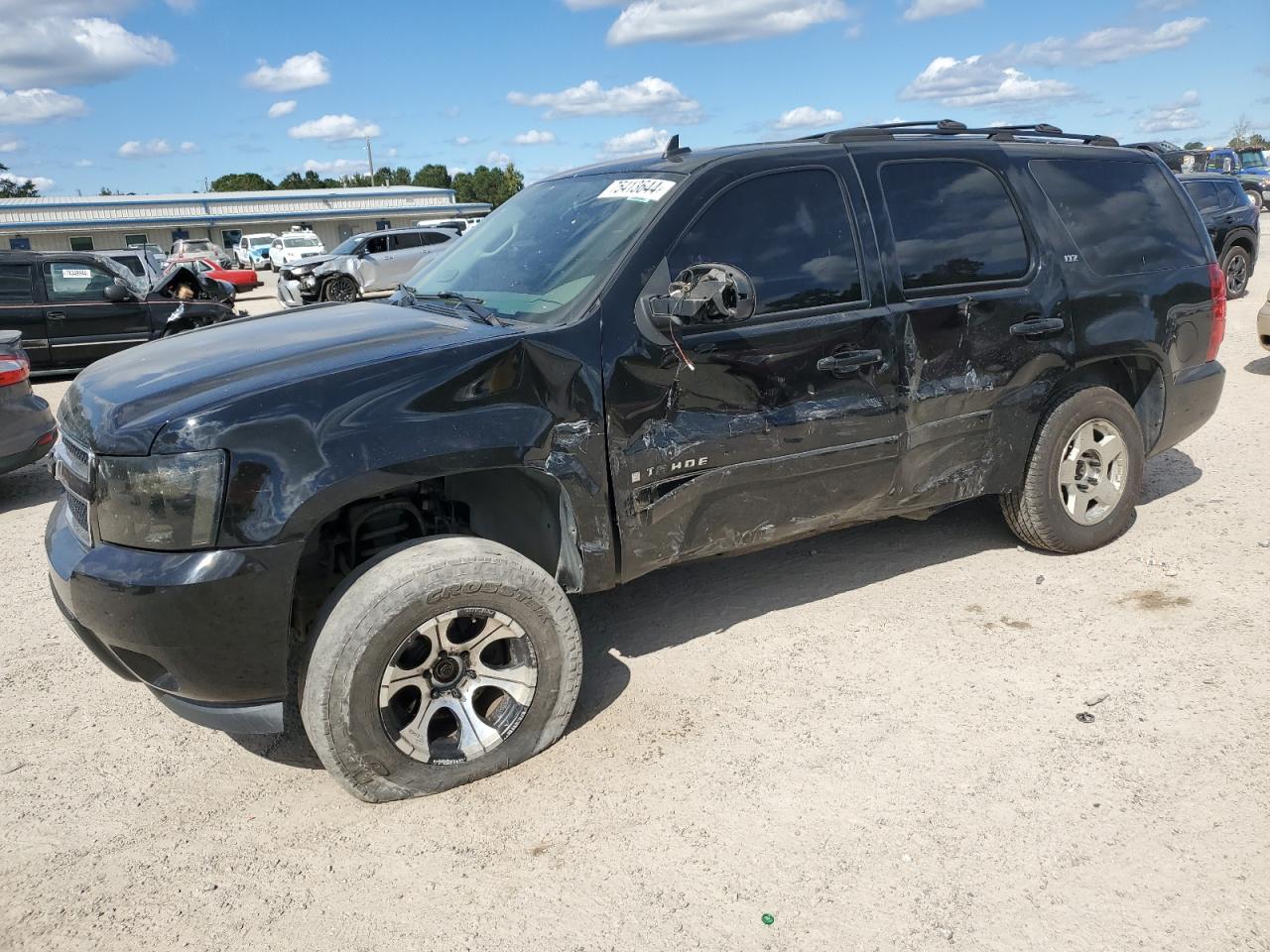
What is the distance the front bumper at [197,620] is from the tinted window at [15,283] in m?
10.9

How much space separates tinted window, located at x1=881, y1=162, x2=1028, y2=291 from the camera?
13.2 feet

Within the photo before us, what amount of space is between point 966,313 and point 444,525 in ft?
7.73

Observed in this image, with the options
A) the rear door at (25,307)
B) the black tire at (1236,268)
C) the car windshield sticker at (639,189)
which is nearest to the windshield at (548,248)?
the car windshield sticker at (639,189)

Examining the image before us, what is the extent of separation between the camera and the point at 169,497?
2779 millimetres

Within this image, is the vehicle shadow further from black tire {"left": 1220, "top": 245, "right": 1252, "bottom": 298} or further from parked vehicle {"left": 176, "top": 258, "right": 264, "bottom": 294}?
parked vehicle {"left": 176, "top": 258, "right": 264, "bottom": 294}

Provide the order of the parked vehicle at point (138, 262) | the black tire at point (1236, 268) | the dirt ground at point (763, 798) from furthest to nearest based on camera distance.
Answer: the parked vehicle at point (138, 262)
the black tire at point (1236, 268)
the dirt ground at point (763, 798)

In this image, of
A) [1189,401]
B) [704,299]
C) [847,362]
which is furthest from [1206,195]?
[704,299]

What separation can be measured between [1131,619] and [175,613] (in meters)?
3.73

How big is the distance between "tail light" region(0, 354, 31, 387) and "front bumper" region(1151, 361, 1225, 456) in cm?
714

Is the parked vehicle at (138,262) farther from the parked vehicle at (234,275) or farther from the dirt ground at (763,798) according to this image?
the dirt ground at (763,798)

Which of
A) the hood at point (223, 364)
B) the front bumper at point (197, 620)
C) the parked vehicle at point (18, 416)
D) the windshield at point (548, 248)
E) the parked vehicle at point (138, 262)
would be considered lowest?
the front bumper at point (197, 620)

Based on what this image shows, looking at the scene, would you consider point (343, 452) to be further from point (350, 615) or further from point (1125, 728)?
point (1125, 728)

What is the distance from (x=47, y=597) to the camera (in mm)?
5004

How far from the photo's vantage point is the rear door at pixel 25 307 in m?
11.9
